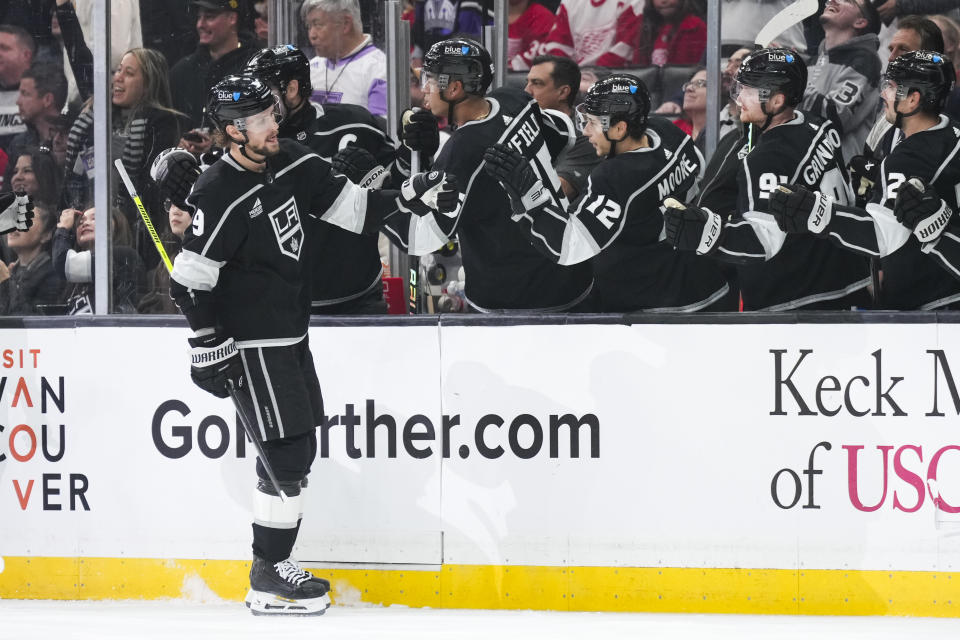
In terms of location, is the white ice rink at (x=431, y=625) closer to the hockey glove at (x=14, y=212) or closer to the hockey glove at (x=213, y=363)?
the hockey glove at (x=213, y=363)

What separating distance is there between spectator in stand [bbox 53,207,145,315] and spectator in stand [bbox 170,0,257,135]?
20.5 inches

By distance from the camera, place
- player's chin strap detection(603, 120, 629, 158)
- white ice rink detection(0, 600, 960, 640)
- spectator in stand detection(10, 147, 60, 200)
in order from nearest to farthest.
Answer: white ice rink detection(0, 600, 960, 640), player's chin strap detection(603, 120, 629, 158), spectator in stand detection(10, 147, 60, 200)

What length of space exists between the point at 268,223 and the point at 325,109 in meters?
0.83

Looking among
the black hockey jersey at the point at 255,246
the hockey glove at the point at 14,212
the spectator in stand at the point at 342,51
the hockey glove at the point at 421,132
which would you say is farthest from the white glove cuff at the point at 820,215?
the hockey glove at the point at 14,212

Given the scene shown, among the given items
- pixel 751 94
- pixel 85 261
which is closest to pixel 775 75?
pixel 751 94

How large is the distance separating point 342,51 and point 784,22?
1.78 meters

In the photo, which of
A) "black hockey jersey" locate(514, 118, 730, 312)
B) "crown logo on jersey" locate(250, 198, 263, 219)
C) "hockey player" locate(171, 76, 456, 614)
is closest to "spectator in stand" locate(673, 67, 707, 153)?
"black hockey jersey" locate(514, 118, 730, 312)

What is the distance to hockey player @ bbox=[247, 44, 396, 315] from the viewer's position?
4520 millimetres

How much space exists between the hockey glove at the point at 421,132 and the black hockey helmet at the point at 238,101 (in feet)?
1.97

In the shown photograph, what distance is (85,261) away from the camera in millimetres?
5797

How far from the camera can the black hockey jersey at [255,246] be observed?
3.94m

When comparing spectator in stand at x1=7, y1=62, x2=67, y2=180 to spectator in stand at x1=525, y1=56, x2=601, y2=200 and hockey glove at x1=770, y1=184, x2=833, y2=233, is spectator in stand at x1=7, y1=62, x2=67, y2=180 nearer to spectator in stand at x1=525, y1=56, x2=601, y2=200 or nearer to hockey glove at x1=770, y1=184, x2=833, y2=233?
spectator in stand at x1=525, y1=56, x2=601, y2=200

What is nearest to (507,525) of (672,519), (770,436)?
(672,519)

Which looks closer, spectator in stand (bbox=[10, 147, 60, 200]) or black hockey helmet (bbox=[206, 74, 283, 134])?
black hockey helmet (bbox=[206, 74, 283, 134])
